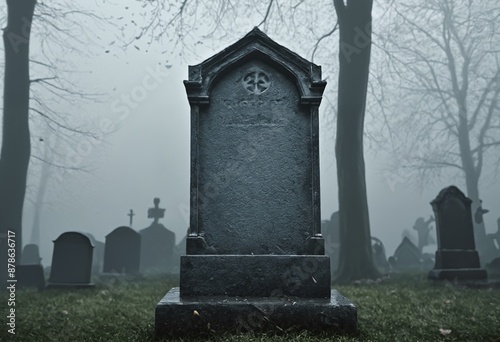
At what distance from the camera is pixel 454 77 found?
24.1 meters

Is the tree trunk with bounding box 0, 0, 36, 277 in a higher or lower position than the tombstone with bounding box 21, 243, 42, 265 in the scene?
higher

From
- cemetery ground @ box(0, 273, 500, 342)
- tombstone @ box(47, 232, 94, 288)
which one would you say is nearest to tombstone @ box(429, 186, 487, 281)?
cemetery ground @ box(0, 273, 500, 342)

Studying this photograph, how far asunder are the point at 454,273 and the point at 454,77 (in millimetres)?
18031

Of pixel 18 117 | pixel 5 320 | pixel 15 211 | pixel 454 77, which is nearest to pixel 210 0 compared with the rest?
pixel 18 117

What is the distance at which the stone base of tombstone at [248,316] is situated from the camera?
354cm

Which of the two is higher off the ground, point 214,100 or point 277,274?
point 214,100

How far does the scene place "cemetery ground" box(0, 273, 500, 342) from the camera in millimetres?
3676

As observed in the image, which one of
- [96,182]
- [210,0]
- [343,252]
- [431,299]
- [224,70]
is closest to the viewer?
[224,70]

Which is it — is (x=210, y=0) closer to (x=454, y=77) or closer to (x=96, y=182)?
(x=454, y=77)

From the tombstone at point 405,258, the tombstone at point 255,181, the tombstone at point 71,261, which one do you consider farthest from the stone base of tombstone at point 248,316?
the tombstone at point 405,258

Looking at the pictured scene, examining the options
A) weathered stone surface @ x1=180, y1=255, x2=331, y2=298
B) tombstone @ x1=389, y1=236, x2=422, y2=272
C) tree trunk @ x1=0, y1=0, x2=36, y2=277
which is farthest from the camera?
tombstone @ x1=389, y1=236, x2=422, y2=272

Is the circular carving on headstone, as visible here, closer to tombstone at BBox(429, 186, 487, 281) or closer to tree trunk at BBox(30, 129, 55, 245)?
tombstone at BBox(429, 186, 487, 281)

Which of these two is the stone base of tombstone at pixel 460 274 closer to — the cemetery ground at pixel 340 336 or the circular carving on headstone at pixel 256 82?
the cemetery ground at pixel 340 336

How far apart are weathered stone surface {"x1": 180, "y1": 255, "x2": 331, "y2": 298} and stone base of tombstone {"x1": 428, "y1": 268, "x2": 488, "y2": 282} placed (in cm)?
641
